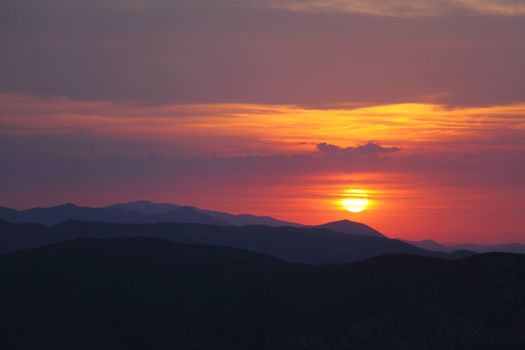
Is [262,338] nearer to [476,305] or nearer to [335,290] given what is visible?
[335,290]

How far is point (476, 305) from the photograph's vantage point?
78.3 m

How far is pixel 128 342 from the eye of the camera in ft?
290

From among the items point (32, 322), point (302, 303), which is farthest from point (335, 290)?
point (32, 322)

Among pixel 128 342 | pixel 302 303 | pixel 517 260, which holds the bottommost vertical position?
pixel 128 342

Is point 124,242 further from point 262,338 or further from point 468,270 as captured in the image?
point 468,270

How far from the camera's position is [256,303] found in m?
93.3

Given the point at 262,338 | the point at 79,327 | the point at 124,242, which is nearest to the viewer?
the point at 262,338

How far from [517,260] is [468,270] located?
6105 millimetres

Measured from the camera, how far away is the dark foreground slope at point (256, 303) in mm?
77438

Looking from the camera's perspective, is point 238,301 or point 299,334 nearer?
point 299,334

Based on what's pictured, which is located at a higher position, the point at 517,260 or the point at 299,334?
the point at 517,260

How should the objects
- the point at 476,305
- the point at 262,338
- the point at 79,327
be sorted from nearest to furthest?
the point at 476,305 < the point at 262,338 < the point at 79,327

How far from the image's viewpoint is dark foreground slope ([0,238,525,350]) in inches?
3049

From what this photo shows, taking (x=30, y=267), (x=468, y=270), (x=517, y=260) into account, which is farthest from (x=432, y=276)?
(x=30, y=267)
